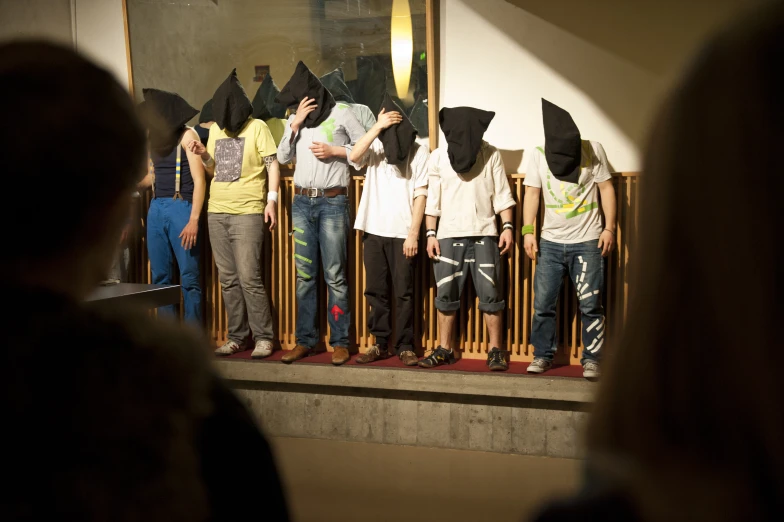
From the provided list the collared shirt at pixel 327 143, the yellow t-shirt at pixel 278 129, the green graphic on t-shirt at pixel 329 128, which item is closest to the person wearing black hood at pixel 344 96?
the collared shirt at pixel 327 143

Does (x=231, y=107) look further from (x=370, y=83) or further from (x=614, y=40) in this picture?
(x=614, y=40)

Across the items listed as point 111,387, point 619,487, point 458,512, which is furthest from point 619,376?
point 458,512

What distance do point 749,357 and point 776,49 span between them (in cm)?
21

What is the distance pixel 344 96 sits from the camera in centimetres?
548

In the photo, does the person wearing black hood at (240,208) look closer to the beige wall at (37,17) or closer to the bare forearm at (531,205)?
the bare forearm at (531,205)

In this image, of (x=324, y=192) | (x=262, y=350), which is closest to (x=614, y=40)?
(x=324, y=192)

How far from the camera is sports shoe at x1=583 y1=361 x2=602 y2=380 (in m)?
Answer: 4.50

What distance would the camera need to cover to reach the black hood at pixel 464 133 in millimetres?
4852

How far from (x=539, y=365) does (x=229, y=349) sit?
88.5 inches

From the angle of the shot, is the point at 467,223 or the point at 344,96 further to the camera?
the point at 344,96

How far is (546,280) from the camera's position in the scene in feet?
15.5

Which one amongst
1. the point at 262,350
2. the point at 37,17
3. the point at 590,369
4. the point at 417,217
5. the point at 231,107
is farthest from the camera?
the point at 37,17

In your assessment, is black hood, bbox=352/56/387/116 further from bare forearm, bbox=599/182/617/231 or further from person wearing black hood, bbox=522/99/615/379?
bare forearm, bbox=599/182/617/231

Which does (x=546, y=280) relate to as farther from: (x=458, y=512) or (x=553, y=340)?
(x=458, y=512)
